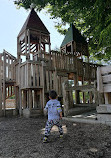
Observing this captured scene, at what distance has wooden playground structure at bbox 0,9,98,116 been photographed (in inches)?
361

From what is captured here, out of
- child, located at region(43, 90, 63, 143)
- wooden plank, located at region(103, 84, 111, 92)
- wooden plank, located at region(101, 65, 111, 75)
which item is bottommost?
child, located at region(43, 90, 63, 143)

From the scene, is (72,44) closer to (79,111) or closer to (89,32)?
(89,32)

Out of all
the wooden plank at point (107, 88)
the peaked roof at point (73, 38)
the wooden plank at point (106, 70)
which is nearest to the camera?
the wooden plank at point (107, 88)

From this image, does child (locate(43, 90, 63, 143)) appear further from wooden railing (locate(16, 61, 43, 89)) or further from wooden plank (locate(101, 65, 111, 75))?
wooden railing (locate(16, 61, 43, 89))

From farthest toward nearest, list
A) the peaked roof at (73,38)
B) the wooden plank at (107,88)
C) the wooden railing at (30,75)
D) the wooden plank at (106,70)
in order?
1. the peaked roof at (73,38)
2. the wooden railing at (30,75)
3. the wooden plank at (106,70)
4. the wooden plank at (107,88)

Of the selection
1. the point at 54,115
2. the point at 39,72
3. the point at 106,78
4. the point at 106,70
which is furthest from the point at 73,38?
the point at 54,115

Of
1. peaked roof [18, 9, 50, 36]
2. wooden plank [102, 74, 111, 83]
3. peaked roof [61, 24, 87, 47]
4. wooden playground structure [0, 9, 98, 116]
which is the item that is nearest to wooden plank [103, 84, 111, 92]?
wooden plank [102, 74, 111, 83]

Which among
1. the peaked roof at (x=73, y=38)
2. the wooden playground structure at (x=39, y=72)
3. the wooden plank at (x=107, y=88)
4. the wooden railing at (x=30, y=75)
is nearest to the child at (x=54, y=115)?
the wooden plank at (x=107, y=88)

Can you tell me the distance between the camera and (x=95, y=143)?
138 inches

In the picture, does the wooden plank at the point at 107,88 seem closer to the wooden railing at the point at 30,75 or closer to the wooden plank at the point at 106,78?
the wooden plank at the point at 106,78

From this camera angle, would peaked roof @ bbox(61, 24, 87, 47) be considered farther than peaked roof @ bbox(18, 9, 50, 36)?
Yes

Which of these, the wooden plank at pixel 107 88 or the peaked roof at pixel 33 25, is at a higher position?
the peaked roof at pixel 33 25

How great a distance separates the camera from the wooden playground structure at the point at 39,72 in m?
9.18

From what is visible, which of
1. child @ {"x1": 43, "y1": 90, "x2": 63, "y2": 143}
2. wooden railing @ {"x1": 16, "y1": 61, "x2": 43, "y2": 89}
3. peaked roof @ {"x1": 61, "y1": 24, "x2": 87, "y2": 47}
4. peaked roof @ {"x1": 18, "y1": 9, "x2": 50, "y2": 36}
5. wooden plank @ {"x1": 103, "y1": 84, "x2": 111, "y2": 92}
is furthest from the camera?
peaked roof @ {"x1": 61, "y1": 24, "x2": 87, "y2": 47}
